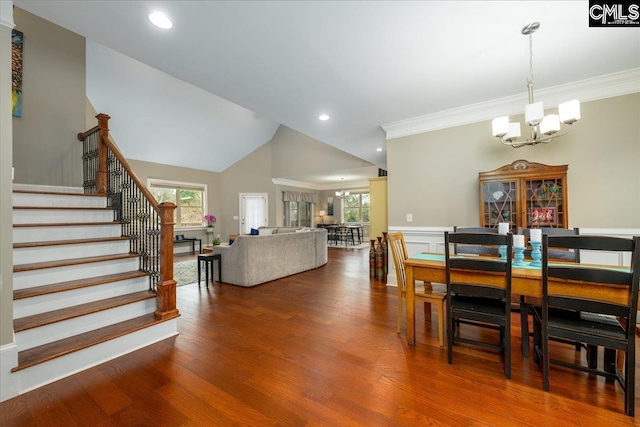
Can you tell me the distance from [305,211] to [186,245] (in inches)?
195

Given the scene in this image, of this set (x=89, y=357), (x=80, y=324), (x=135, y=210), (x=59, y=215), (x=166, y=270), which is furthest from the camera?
(x=135, y=210)

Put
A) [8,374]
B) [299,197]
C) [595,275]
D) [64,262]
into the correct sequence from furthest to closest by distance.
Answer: [299,197]
[64,262]
[8,374]
[595,275]

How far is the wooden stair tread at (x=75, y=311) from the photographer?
1.93 m

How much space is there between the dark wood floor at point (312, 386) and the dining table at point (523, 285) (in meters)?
0.46

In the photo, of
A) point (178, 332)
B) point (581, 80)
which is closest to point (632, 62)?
point (581, 80)

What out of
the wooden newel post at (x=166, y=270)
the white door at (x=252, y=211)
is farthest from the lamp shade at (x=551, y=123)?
the white door at (x=252, y=211)

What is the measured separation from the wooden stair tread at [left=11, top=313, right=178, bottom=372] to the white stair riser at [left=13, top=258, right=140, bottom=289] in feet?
2.09

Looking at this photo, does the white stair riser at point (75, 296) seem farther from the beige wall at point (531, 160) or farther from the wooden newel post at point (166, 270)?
the beige wall at point (531, 160)

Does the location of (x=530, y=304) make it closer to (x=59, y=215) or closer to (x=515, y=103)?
(x=515, y=103)

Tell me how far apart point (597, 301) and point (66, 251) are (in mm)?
4403

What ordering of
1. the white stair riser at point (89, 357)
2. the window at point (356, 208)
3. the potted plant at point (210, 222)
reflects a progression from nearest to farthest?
the white stair riser at point (89, 357)
the potted plant at point (210, 222)
the window at point (356, 208)

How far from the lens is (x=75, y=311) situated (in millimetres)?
2172

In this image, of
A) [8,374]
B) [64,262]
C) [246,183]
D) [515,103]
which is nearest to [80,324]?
[8,374]

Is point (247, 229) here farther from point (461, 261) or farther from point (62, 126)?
point (461, 261)
